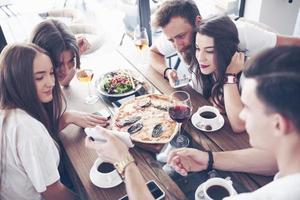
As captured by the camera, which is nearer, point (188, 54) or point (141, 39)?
point (188, 54)

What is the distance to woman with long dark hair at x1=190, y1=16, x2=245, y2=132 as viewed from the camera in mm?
1541

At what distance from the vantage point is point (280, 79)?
28.3 inches

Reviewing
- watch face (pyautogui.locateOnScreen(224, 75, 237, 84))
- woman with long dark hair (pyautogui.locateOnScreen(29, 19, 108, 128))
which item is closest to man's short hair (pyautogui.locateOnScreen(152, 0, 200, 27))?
watch face (pyautogui.locateOnScreen(224, 75, 237, 84))

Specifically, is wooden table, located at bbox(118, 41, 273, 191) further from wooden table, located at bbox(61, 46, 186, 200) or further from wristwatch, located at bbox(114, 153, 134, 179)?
wristwatch, located at bbox(114, 153, 134, 179)

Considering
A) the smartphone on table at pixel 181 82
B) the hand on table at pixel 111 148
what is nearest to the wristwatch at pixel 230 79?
the smartphone on table at pixel 181 82

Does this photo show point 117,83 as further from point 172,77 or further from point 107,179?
point 107,179

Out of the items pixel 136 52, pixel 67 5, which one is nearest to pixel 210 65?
pixel 136 52

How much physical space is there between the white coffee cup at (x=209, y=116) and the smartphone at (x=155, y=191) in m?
0.43

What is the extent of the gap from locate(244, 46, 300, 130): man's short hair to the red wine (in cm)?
55

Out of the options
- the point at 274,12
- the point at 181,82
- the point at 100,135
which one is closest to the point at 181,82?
the point at 181,82

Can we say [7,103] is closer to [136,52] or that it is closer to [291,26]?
[136,52]

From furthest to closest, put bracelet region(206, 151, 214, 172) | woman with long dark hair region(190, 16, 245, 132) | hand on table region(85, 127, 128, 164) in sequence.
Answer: woman with long dark hair region(190, 16, 245, 132) < bracelet region(206, 151, 214, 172) < hand on table region(85, 127, 128, 164)

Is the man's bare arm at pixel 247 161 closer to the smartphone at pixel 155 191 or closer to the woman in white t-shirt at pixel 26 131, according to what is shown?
the smartphone at pixel 155 191

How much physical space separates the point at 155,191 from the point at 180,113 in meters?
0.39
